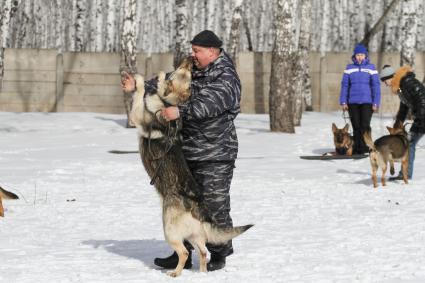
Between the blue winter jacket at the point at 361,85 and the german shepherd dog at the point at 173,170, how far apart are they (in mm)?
9327

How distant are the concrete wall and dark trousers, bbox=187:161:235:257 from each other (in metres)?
17.6

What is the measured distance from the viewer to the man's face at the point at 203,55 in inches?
257

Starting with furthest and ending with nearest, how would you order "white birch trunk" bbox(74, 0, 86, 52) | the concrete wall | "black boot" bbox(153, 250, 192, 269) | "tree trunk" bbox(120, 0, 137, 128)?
"white birch trunk" bbox(74, 0, 86, 52)
the concrete wall
"tree trunk" bbox(120, 0, 137, 128)
"black boot" bbox(153, 250, 192, 269)

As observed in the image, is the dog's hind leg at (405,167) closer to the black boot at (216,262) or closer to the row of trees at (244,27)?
the black boot at (216,262)

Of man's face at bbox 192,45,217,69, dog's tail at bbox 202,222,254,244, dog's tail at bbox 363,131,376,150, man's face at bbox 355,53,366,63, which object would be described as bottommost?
dog's tail at bbox 363,131,376,150

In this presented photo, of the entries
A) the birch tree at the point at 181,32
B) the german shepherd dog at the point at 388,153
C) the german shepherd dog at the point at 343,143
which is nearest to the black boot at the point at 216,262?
the german shepherd dog at the point at 388,153

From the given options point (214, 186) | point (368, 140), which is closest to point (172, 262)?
point (214, 186)

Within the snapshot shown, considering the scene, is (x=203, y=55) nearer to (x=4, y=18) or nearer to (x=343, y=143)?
(x=343, y=143)

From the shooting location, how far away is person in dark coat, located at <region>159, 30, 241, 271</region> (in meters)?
6.50

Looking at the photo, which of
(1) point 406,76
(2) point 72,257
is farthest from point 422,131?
(2) point 72,257

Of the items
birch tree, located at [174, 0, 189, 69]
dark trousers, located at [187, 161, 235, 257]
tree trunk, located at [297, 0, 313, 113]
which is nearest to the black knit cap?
dark trousers, located at [187, 161, 235, 257]

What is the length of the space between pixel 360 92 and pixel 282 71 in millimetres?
3977

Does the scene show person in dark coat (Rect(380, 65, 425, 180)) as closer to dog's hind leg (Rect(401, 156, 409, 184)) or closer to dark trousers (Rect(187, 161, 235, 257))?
dog's hind leg (Rect(401, 156, 409, 184))

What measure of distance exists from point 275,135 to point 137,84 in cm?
1284
